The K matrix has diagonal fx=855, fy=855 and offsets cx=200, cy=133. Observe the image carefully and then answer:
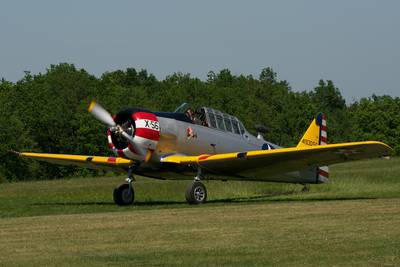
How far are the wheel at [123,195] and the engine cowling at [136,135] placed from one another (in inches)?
43.3

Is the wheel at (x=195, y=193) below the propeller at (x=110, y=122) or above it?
below

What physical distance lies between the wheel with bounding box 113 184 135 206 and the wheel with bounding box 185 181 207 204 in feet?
5.36

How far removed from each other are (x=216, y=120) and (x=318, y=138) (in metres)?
4.48

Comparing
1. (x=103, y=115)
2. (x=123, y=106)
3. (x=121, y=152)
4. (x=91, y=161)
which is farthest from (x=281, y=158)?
(x=123, y=106)

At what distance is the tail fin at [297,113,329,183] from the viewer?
24.6 metres

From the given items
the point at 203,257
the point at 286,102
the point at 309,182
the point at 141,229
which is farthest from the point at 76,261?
the point at 286,102

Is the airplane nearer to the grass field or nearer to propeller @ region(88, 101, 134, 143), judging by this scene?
propeller @ region(88, 101, 134, 143)

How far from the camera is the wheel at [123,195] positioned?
67.4 ft

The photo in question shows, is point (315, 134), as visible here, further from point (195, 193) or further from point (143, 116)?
point (143, 116)

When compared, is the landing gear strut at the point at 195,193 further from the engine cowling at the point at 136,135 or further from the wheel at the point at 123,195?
the wheel at the point at 123,195

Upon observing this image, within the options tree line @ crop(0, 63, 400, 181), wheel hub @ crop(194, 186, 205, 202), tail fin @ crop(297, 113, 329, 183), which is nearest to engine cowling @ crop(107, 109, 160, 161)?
wheel hub @ crop(194, 186, 205, 202)

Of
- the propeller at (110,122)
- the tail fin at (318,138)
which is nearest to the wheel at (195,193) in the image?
the propeller at (110,122)

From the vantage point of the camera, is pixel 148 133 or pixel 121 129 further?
pixel 121 129

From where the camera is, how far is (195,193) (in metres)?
19.9
